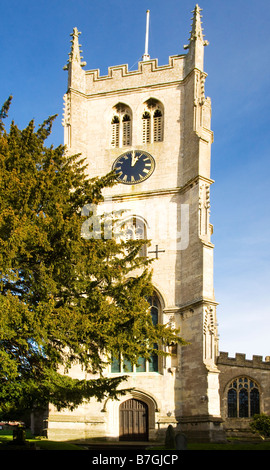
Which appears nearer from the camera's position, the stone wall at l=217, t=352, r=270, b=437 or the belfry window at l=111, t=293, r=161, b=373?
the belfry window at l=111, t=293, r=161, b=373

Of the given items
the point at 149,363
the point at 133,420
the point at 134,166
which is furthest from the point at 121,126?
the point at 133,420

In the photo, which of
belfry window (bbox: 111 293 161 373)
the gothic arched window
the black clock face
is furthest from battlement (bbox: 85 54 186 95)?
the gothic arched window

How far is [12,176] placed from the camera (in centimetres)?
1358

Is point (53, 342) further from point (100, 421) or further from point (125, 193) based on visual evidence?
point (125, 193)

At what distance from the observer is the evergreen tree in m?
13.0

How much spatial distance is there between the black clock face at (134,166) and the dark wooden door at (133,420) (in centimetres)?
1042

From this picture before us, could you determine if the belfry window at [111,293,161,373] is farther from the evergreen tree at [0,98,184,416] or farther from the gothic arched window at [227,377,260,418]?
the gothic arched window at [227,377,260,418]

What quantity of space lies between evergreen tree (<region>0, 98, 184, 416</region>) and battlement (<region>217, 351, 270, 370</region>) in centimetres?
1788

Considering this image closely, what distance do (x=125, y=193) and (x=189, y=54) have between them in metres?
8.15

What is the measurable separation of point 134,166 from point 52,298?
14130 mm

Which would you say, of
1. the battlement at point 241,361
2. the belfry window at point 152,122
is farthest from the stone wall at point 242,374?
the belfry window at point 152,122

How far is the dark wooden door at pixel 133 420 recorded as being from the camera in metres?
22.4

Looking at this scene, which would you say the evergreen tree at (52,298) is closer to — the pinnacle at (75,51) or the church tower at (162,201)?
the church tower at (162,201)

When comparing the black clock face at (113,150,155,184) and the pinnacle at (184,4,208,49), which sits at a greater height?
the pinnacle at (184,4,208,49)
